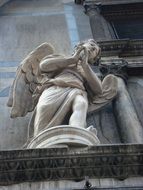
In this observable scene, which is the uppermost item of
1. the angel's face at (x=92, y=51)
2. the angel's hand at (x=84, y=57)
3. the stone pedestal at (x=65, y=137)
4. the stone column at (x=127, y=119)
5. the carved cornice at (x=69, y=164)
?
the angel's face at (x=92, y=51)

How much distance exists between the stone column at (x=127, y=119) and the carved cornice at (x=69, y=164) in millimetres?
1364

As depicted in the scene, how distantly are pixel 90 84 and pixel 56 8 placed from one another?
5.95 meters

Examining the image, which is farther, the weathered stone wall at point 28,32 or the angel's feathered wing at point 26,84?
the weathered stone wall at point 28,32

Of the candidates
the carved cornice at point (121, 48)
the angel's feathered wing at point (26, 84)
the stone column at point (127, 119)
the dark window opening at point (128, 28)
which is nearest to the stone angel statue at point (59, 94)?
the angel's feathered wing at point (26, 84)

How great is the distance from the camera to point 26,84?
7.80 m

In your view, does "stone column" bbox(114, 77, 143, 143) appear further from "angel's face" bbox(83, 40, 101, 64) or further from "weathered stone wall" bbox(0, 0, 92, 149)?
"weathered stone wall" bbox(0, 0, 92, 149)

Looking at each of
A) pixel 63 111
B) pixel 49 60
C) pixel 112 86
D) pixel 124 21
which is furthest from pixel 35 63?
pixel 124 21

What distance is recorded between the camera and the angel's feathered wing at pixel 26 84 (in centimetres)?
743

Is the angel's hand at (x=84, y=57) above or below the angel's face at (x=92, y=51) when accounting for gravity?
below

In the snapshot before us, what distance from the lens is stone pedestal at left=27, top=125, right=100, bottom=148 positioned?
562 cm

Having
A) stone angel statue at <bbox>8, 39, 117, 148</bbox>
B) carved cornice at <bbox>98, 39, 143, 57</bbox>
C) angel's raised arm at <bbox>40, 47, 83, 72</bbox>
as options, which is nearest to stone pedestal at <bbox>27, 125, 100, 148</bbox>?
stone angel statue at <bbox>8, 39, 117, 148</bbox>

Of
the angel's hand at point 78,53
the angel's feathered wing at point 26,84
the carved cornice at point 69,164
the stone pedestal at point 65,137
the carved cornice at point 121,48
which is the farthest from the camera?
the carved cornice at point 121,48

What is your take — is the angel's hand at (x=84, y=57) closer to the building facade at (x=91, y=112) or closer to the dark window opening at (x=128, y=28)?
the building facade at (x=91, y=112)

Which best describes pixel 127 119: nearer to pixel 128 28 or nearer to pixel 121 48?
pixel 121 48
